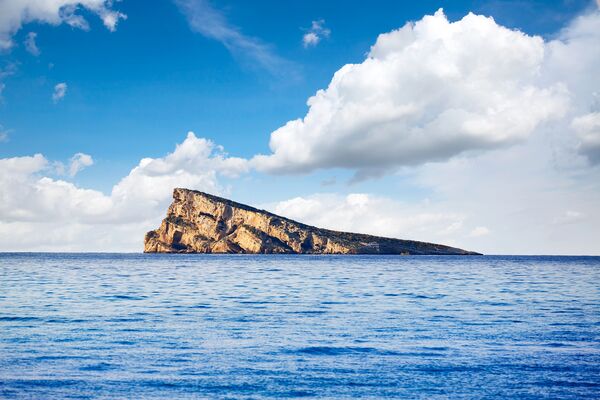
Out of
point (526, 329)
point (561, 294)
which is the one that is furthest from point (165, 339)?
point (561, 294)

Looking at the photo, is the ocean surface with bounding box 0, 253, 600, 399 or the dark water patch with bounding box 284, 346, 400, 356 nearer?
the ocean surface with bounding box 0, 253, 600, 399

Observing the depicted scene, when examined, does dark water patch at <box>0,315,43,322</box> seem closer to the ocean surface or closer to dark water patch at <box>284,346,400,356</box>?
the ocean surface

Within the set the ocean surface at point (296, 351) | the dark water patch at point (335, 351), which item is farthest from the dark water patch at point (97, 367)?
the dark water patch at point (335, 351)

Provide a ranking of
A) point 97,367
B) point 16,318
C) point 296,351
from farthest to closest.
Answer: point 16,318 < point 296,351 < point 97,367

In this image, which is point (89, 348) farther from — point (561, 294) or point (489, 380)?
point (561, 294)

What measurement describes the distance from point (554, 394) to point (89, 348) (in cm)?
1835

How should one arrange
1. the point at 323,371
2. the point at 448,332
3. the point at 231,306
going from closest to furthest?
the point at 323,371 < the point at 448,332 < the point at 231,306

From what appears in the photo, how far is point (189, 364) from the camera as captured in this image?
1930 cm

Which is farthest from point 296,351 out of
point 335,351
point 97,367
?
point 97,367

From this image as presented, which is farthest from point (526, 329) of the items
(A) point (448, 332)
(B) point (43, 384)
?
(B) point (43, 384)

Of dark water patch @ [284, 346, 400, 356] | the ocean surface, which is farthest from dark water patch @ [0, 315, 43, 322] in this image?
dark water patch @ [284, 346, 400, 356]

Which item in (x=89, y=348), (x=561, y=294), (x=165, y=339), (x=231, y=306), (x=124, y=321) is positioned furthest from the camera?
(x=561, y=294)

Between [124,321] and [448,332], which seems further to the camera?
[124,321]

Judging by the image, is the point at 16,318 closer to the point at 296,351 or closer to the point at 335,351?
the point at 296,351
